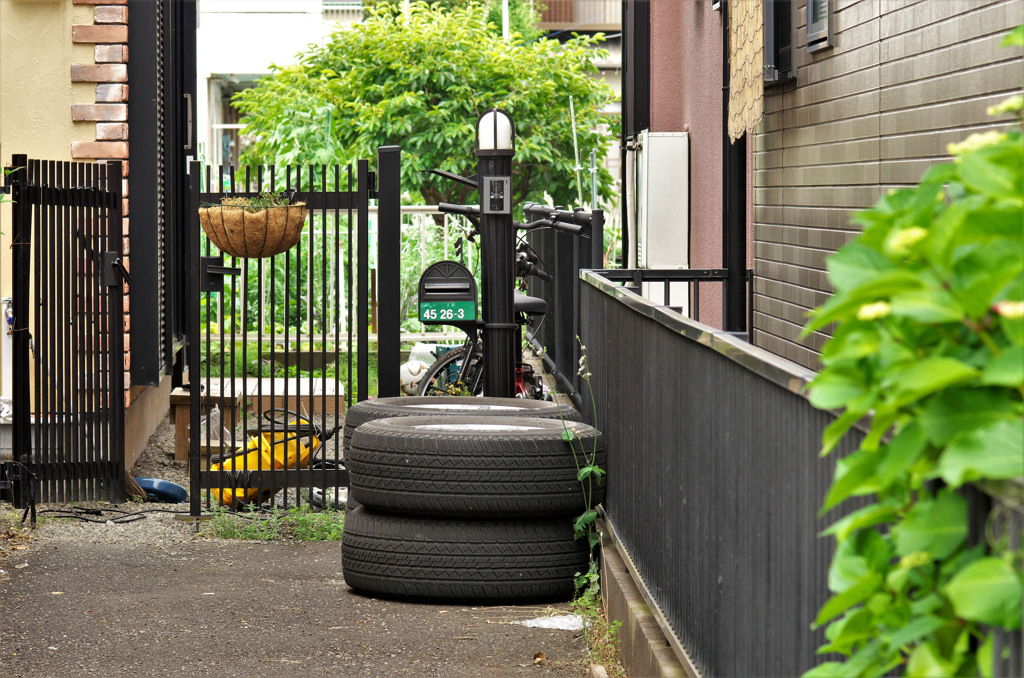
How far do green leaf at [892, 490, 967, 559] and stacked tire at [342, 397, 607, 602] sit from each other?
3636 millimetres

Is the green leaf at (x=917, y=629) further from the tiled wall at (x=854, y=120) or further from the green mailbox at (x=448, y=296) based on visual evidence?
the green mailbox at (x=448, y=296)

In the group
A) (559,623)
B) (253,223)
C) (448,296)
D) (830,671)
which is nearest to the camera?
(830,671)

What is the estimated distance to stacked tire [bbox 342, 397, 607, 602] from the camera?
5.05m

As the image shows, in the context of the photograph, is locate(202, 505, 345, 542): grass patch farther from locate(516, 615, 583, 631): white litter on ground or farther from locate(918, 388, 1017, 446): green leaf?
locate(918, 388, 1017, 446): green leaf

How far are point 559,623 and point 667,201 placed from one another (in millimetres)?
5072

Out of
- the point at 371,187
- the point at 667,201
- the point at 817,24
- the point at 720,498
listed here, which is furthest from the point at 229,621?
the point at 667,201

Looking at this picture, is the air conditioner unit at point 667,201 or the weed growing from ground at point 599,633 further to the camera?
the air conditioner unit at point 667,201

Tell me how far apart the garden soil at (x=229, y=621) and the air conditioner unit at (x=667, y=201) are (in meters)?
4.02

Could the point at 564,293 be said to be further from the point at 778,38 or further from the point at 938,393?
the point at 938,393

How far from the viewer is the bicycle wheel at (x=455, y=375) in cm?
870

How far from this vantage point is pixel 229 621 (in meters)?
5.05

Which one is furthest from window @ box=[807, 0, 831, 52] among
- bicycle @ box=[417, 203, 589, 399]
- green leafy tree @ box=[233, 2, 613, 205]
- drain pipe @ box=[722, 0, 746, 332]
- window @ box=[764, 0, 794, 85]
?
green leafy tree @ box=[233, 2, 613, 205]

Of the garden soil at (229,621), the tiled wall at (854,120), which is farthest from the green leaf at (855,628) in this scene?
the garden soil at (229,621)

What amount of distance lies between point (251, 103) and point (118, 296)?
12010mm
